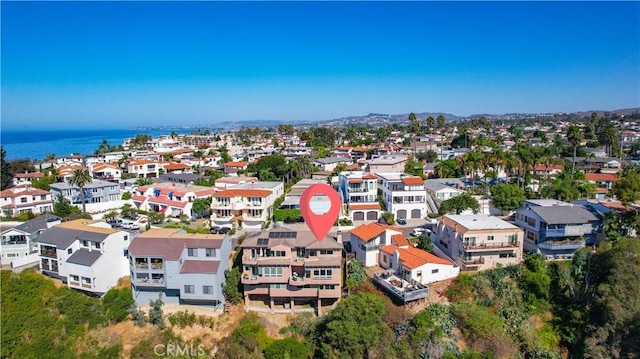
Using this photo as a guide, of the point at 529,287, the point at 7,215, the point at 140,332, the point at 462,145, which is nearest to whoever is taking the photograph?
the point at 140,332

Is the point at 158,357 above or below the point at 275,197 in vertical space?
below

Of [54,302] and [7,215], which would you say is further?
[7,215]

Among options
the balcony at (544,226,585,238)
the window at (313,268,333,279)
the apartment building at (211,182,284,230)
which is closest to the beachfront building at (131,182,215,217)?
the apartment building at (211,182,284,230)

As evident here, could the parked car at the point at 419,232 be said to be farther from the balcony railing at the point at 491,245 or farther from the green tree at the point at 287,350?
the green tree at the point at 287,350

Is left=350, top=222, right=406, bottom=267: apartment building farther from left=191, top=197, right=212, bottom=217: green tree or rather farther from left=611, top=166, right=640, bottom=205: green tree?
left=611, top=166, right=640, bottom=205: green tree

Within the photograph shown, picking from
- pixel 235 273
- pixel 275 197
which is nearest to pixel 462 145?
pixel 275 197

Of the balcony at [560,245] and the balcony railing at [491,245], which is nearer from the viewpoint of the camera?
the balcony railing at [491,245]

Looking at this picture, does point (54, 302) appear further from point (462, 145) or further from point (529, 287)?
point (462, 145)

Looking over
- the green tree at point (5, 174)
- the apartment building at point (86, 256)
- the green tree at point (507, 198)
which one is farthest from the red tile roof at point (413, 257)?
the green tree at point (5, 174)
